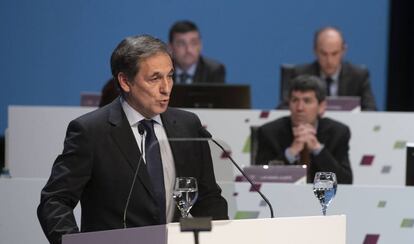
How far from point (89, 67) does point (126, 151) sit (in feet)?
23.6

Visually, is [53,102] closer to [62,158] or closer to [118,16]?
[118,16]

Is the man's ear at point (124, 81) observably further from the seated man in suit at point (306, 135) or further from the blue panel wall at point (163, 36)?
the blue panel wall at point (163, 36)

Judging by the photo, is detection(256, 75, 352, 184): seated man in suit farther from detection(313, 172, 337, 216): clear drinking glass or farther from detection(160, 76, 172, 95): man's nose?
detection(160, 76, 172, 95): man's nose

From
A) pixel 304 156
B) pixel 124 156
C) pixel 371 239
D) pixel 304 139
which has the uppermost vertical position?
pixel 124 156

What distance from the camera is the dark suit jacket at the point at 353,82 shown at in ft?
31.3

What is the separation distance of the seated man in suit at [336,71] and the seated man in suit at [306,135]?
197 cm

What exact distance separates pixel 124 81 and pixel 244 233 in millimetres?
1030

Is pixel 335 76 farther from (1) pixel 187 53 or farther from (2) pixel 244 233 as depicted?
(2) pixel 244 233

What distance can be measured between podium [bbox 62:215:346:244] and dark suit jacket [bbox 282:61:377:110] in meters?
6.05

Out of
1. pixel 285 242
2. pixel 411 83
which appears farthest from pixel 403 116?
pixel 285 242

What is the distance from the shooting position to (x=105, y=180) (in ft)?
13.3

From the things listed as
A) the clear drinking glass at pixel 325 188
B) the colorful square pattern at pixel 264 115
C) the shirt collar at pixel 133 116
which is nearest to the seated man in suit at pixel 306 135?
the colorful square pattern at pixel 264 115

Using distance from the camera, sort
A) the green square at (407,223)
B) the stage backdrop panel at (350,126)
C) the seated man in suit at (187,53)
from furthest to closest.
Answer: the seated man in suit at (187,53), the stage backdrop panel at (350,126), the green square at (407,223)

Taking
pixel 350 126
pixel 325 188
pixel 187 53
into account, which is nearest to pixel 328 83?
pixel 187 53
